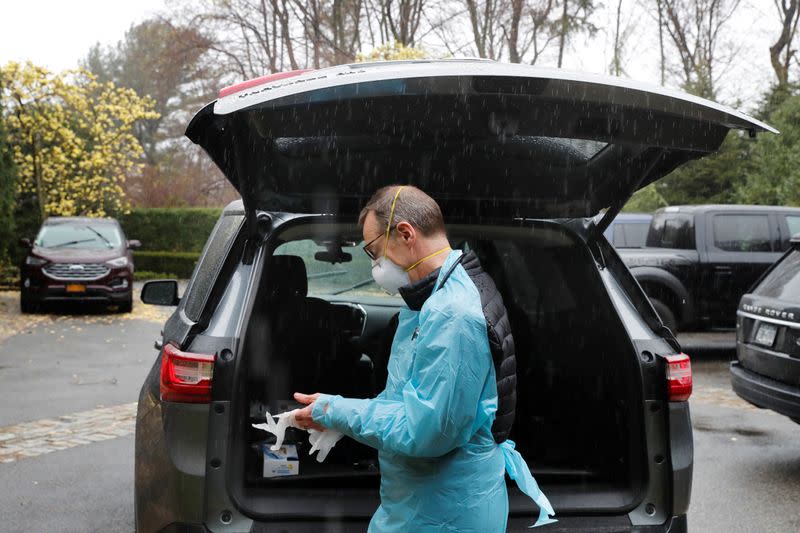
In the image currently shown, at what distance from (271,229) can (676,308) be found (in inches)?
354

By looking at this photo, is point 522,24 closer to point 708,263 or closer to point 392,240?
point 708,263

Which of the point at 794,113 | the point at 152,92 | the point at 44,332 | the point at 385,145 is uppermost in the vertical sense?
the point at 152,92

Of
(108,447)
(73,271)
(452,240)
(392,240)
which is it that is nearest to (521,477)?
(392,240)

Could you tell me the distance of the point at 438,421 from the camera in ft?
7.31

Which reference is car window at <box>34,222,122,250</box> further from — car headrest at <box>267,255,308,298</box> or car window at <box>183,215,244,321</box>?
car headrest at <box>267,255,308,298</box>

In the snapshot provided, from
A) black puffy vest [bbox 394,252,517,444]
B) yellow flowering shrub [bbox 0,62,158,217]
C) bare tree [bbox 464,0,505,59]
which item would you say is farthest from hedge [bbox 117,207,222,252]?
black puffy vest [bbox 394,252,517,444]

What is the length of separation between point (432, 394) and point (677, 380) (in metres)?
1.34

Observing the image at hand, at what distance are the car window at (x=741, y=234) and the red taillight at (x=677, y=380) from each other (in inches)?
351

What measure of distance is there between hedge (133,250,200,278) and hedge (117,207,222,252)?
3.40ft

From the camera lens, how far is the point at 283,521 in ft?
9.75

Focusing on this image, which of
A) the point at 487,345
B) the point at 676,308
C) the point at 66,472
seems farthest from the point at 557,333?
the point at 676,308

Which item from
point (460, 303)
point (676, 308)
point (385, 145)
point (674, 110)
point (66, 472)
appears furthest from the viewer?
point (676, 308)

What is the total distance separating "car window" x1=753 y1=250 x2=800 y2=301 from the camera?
6.62 m

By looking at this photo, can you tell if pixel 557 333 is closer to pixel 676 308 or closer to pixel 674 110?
pixel 674 110
